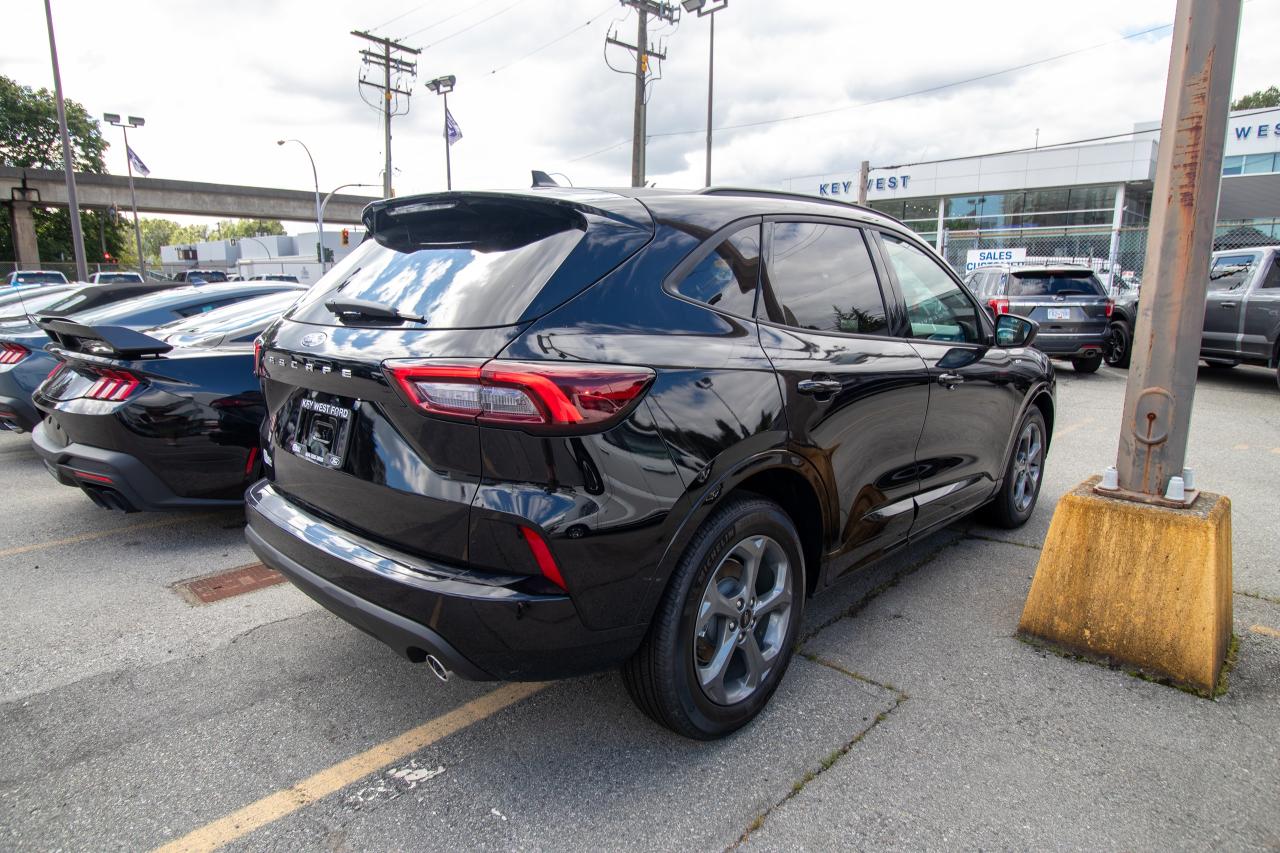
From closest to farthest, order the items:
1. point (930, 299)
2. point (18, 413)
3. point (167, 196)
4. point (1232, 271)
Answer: point (930, 299), point (18, 413), point (1232, 271), point (167, 196)

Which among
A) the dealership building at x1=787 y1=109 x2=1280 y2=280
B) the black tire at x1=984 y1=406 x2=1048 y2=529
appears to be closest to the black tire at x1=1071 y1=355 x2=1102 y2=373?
the black tire at x1=984 y1=406 x2=1048 y2=529

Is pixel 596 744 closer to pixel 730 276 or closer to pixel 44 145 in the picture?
pixel 730 276

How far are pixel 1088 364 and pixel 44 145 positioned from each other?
7264cm

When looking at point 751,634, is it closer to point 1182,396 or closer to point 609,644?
point 609,644

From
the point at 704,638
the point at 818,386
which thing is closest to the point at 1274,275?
the point at 818,386

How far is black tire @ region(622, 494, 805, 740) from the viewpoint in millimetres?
2326

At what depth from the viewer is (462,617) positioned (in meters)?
2.07

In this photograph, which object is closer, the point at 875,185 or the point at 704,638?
the point at 704,638

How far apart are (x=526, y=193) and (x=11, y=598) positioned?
3357 mm

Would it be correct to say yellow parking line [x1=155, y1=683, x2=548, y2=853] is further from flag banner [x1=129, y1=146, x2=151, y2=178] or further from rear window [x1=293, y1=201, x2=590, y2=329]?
flag banner [x1=129, y1=146, x2=151, y2=178]

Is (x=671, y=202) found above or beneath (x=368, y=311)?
above

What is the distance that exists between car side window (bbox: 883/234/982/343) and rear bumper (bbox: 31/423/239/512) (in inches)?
155

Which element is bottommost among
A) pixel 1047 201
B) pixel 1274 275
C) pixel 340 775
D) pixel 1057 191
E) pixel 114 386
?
pixel 340 775

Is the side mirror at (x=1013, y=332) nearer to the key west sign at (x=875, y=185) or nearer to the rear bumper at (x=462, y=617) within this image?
the rear bumper at (x=462, y=617)
